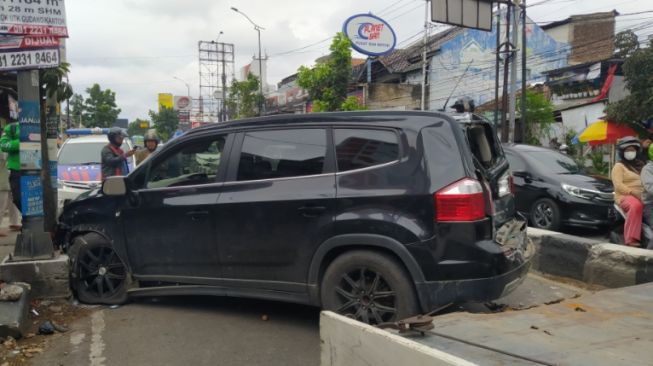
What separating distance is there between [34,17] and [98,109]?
5455 centimetres

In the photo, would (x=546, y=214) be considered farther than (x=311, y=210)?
Yes

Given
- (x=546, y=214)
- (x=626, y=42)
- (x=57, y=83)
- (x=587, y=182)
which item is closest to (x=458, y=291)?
(x=57, y=83)

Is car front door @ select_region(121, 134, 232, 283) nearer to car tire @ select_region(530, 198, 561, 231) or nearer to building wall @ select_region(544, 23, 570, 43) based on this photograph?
car tire @ select_region(530, 198, 561, 231)

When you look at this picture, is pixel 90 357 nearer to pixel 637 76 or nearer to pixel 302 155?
pixel 302 155

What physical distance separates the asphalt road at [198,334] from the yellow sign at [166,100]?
281ft

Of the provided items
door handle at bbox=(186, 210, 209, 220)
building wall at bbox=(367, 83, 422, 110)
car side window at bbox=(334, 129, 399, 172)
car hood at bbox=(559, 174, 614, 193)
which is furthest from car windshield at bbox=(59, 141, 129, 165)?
building wall at bbox=(367, 83, 422, 110)

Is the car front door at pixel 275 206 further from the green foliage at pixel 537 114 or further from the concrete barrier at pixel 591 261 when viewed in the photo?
the green foliage at pixel 537 114

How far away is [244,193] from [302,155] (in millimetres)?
592

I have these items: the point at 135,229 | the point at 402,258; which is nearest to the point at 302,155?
the point at 402,258

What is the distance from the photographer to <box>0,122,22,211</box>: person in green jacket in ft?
24.9

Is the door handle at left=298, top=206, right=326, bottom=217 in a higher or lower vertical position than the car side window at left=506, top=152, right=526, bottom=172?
lower

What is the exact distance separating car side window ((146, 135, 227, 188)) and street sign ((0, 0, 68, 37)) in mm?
1711

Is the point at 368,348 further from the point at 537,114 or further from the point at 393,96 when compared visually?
the point at 393,96

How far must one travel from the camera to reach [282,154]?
4422 mm
